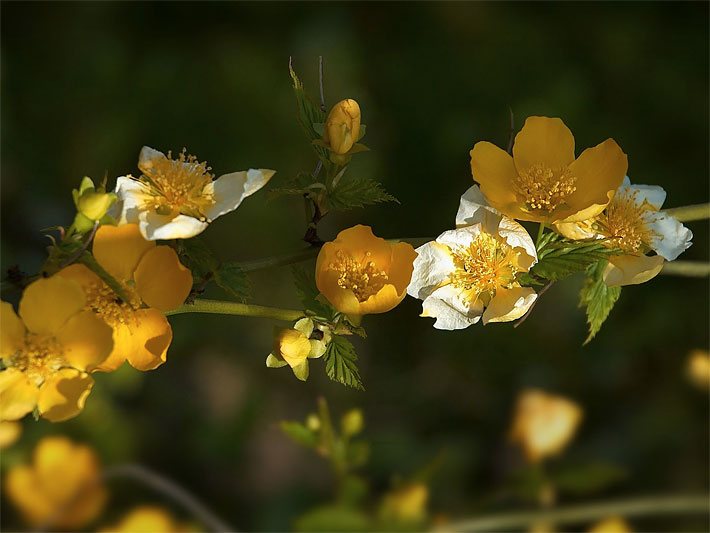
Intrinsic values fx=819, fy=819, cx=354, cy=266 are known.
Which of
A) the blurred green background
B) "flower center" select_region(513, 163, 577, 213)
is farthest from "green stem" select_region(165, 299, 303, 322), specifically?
the blurred green background

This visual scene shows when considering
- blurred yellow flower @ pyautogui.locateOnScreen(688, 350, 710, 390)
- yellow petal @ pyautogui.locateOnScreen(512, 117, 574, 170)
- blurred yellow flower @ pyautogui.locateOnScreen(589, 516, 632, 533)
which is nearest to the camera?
yellow petal @ pyautogui.locateOnScreen(512, 117, 574, 170)

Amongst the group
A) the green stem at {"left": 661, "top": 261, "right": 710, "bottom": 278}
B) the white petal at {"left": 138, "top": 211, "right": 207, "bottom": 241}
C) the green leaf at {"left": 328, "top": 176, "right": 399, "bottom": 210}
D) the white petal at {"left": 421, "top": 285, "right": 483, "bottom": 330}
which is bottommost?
the white petal at {"left": 421, "top": 285, "right": 483, "bottom": 330}

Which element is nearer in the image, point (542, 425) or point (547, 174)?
point (547, 174)

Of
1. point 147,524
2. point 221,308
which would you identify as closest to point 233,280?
point 221,308

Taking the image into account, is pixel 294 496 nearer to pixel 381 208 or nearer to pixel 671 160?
pixel 381 208

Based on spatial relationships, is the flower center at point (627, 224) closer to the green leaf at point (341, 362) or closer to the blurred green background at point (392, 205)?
the green leaf at point (341, 362)

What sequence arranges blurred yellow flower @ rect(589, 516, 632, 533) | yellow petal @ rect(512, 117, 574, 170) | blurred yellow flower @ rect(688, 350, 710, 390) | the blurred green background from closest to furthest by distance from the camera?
yellow petal @ rect(512, 117, 574, 170) < blurred yellow flower @ rect(688, 350, 710, 390) < blurred yellow flower @ rect(589, 516, 632, 533) < the blurred green background

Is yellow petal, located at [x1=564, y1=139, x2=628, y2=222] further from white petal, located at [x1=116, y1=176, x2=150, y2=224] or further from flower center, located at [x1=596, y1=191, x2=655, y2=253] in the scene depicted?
white petal, located at [x1=116, y1=176, x2=150, y2=224]

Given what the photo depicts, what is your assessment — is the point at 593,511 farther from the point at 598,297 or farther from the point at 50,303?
the point at 50,303
